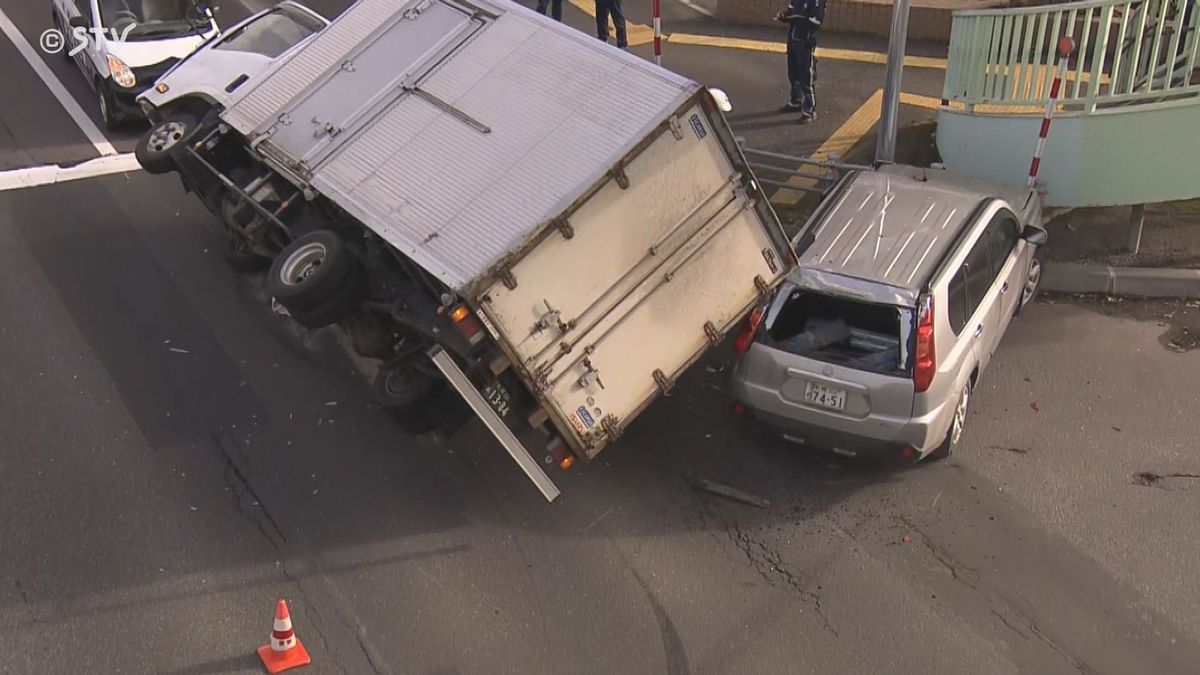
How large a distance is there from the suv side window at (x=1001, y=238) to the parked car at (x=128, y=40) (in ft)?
28.6

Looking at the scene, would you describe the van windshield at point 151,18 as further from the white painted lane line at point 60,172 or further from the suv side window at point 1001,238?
the suv side window at point 1001,238

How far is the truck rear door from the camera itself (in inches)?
232

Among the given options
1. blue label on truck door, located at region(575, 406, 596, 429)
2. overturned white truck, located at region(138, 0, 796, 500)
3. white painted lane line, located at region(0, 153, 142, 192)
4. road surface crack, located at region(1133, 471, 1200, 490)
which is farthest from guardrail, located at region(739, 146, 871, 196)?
white painted lane line, located at region(0, 153, 142, 192)

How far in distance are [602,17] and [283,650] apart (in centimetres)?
924

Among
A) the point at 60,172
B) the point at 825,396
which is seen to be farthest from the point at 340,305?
the point at 60,172

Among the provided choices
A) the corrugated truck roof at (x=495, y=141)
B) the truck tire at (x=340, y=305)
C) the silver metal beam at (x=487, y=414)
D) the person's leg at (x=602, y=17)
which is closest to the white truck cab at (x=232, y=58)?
the corrugated truck roof at (x=495, y=141)

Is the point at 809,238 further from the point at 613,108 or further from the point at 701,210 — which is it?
the point at 613,108

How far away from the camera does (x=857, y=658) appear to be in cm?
576

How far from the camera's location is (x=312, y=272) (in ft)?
22.4

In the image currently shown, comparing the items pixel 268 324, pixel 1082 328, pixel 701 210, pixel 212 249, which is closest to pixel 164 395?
pixel 268 324

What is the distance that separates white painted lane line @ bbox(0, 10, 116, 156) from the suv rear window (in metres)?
7.93

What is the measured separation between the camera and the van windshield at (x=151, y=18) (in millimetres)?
11758

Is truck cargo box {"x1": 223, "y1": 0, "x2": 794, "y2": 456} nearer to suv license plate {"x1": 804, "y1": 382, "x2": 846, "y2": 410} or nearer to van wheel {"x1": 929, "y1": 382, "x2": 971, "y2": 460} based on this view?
suv license plate {"x1": 804, "y1": 382, "x2": 846, "y2": 410}

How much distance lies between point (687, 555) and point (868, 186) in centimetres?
312
